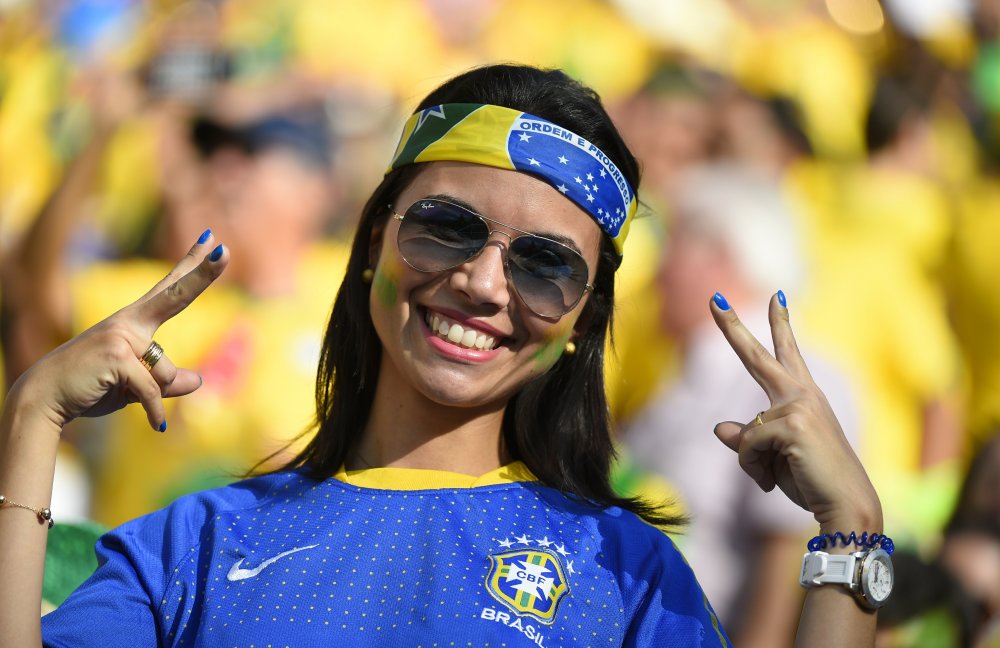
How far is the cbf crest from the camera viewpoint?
205cm

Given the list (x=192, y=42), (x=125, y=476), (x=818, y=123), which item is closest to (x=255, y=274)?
(x=125, y=476)

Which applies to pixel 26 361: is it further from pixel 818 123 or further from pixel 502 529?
pixel 502 529

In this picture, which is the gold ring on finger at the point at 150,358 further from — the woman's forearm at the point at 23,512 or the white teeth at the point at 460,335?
the white teeth at the point at 460,335

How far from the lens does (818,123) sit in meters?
5.56

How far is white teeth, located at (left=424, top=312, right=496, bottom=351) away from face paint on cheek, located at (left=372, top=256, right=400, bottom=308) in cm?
9

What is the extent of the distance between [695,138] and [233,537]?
11.9ft

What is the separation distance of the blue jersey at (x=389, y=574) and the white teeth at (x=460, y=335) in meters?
0.23

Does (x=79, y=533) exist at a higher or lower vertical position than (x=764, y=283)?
lower

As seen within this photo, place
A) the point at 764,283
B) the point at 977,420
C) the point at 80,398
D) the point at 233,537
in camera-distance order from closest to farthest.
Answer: the point at 80,398 < the point at 233,537 < the point at 764,283 < the point at 977,420

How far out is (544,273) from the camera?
2240mm

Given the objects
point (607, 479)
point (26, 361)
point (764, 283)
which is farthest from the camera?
point (26, 361)

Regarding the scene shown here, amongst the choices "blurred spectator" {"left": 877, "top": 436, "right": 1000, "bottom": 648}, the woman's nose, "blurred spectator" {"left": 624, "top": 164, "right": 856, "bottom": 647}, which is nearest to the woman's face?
the woman's nose

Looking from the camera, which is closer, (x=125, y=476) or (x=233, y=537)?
(x=233, y=537)

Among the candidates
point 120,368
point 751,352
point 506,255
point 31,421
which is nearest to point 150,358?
point 120,368
